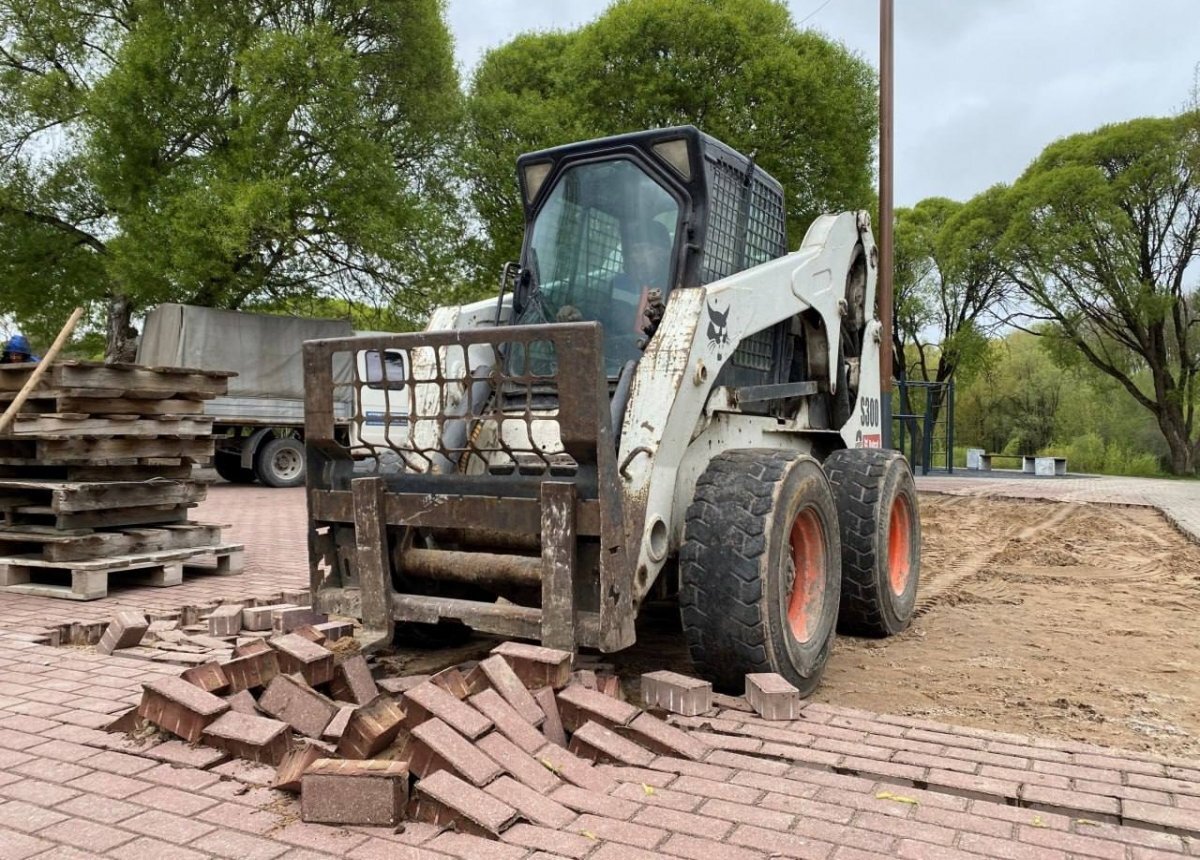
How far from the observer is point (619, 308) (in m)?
4.79

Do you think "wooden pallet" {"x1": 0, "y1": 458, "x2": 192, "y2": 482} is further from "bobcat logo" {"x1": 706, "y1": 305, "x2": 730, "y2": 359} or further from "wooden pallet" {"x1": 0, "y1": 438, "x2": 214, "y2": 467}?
"bobcat logo" {"x1": 706, "y1": 305, "x2": 730, "y2": 359}

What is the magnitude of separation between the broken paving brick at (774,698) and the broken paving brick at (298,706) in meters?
1.65

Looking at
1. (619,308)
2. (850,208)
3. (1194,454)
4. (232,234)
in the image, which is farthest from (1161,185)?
(619,308)

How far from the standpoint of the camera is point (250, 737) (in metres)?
3.38

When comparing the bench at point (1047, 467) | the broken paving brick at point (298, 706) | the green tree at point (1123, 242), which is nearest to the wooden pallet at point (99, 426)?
the broken paving brick at point (298, 706)

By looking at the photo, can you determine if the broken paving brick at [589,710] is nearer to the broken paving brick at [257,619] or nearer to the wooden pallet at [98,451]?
the broken paving brick at [257,619]

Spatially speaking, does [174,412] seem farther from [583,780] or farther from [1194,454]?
[1194,454]

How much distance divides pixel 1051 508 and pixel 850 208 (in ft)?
31.8

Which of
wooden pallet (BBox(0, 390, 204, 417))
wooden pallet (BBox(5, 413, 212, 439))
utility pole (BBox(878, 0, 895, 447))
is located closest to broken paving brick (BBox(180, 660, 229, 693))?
wooden pallet (BBox(5, 413, 212, 439))

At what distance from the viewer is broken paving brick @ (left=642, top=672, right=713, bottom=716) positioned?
12.6ft

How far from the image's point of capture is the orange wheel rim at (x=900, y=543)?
6.21 metres

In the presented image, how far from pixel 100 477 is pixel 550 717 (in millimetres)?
Result: 5113

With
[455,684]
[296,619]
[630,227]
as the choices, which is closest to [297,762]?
[455,684]

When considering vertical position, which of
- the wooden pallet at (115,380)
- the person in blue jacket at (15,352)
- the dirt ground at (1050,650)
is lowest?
the dirt ground at (1050,650)
